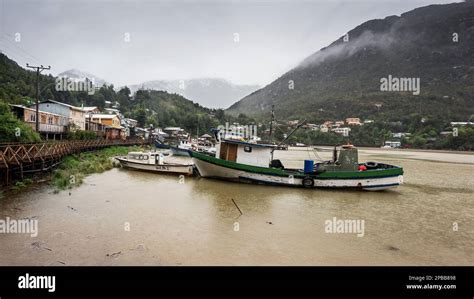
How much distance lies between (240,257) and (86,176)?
15315mm

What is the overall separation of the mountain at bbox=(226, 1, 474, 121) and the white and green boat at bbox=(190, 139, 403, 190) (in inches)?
2903

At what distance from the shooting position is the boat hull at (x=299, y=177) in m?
16.9

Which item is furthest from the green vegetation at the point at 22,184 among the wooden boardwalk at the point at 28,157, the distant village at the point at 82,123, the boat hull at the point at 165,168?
the distant village at the point at 82,123

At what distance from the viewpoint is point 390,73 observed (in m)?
113

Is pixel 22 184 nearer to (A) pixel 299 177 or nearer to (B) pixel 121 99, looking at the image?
(A) pixel 299 177

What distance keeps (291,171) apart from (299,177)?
94 cm

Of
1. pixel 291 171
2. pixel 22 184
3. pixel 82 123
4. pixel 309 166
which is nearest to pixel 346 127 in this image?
pixel 82 123

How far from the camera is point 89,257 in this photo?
6559 mm
